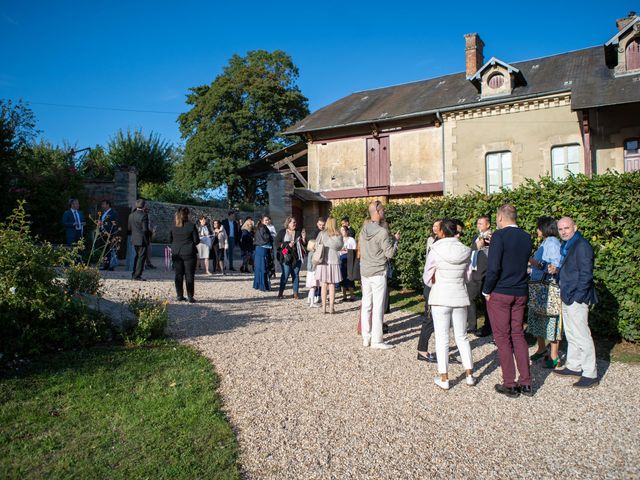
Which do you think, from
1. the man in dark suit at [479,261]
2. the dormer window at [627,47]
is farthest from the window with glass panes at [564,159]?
Answer: the man in dark suit at [479,261]

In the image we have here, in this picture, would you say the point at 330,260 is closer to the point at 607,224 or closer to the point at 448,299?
the point at 448,299

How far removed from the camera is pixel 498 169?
1845 centimetres

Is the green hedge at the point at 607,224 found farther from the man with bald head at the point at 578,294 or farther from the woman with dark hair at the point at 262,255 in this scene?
the woman with dark hair at the point at 262,255

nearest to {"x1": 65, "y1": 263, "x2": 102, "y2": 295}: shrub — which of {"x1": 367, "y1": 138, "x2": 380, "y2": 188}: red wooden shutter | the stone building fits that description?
the stone building

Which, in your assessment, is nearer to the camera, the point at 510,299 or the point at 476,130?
the point at 510,299

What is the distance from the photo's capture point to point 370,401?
436 cm

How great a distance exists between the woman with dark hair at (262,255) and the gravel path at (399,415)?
3.93 meters

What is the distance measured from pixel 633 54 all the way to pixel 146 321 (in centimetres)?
1772

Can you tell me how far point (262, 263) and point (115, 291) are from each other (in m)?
3.14

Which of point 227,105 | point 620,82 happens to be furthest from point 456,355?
point 227,105

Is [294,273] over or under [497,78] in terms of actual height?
under

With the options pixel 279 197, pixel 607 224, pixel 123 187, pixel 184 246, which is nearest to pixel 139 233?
pixel 184 246

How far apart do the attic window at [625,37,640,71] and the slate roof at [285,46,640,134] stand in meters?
0.55

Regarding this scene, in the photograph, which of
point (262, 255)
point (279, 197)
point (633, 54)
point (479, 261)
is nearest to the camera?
point (479, 261)
